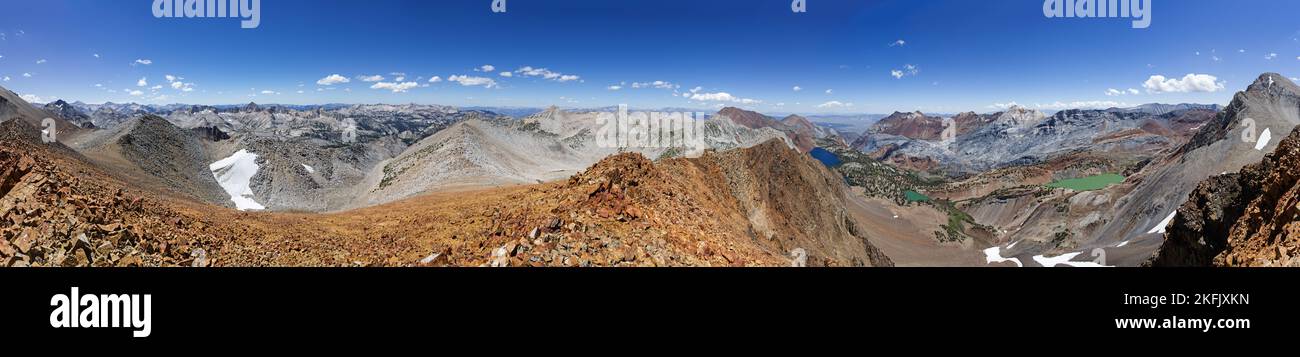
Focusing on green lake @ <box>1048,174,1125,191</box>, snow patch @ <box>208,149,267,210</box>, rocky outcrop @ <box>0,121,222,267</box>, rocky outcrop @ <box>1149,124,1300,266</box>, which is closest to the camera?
rocky outcrop @ <box>0,121,222,267</box>

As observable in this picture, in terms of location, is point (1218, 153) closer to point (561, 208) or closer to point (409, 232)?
point (561, 208)

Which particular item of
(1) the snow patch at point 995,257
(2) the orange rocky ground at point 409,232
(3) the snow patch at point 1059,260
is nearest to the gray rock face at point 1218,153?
(3) the snow patch at point 1059,260

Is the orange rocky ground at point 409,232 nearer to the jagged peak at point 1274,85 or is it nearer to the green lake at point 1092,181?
the jagged peak at point 1274,85

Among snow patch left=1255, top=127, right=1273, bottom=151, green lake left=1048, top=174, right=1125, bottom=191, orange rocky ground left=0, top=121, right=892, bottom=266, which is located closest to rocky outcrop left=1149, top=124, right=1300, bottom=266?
orange rocky ground left=0, top=121, right=892, bottom=266

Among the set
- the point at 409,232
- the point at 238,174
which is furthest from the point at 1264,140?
the point at 238,174

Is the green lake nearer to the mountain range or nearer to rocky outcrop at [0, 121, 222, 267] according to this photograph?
the mountain range
